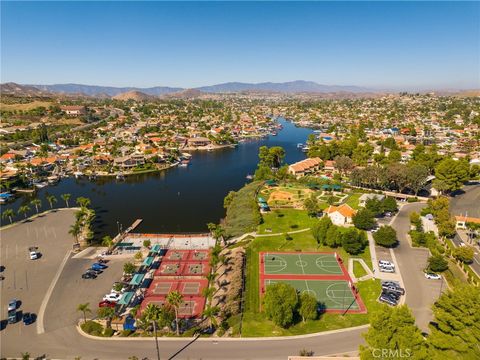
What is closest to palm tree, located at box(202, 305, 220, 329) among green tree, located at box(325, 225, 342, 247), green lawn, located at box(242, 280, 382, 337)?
green lawn, located at box(242, 280, 382, 337)

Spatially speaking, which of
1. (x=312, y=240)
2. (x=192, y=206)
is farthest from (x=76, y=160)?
(x=312, y=240)

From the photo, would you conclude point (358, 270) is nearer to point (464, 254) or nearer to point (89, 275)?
point (464, 254)

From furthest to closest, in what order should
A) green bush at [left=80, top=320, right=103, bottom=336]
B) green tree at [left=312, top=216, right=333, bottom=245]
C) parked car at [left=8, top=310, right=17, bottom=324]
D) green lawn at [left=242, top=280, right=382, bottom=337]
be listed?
green tree at [left=312, top=216, right=333, bottom=245] → parked car at [left=8, top=310, right=17, bottom=324] → green bush at [left=80, top=320, right=103, bottom=336] → green lawn at [left=242, top=280, right=382, bottom=337]

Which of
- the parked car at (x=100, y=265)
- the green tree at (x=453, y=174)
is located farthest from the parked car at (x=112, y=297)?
the green tree at (x=453, y=174)

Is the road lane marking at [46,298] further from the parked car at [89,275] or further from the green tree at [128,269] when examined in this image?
the green tree at [128,269]

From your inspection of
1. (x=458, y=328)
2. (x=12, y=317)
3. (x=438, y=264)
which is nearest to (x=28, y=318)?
(x=12, y=317)

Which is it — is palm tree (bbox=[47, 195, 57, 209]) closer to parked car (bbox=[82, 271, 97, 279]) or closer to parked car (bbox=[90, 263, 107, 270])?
parked car (bbox=[90, 263, 107, 270])
